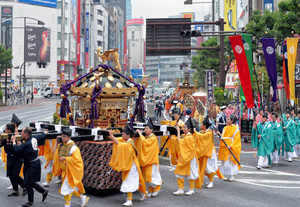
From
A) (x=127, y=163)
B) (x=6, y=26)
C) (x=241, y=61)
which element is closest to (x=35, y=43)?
(x=6, y=26)

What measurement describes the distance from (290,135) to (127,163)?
8265mm

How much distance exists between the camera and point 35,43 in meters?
57.3

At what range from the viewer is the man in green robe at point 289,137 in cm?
1486

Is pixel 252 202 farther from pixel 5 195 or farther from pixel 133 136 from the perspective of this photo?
pixel 5 195

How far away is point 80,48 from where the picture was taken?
85.1m

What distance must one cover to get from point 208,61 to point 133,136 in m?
32.9

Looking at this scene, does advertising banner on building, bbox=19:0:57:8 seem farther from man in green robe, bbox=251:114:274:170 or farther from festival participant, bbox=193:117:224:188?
festival participant, bbox=193:117:224:188

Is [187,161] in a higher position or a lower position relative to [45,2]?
lower

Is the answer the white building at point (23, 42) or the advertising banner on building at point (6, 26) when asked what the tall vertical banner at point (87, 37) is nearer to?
the white building at point (23, 42)

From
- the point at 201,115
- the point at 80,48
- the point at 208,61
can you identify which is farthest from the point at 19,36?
the point at 201,115

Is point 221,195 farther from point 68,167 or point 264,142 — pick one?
point 264,142

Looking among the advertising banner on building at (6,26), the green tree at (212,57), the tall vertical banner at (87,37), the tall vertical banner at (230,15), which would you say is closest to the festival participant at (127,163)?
the green tree at (212,57)

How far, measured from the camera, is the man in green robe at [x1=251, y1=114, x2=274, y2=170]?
13211 millimetres

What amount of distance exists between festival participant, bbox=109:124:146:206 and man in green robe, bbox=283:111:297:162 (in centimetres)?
775
